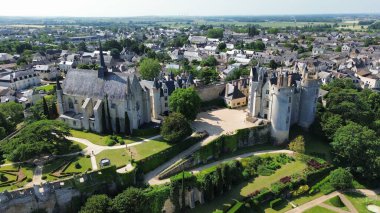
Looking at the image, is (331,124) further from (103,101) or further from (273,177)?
(103,101)

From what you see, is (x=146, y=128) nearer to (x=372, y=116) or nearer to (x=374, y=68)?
(x=372, y=116)

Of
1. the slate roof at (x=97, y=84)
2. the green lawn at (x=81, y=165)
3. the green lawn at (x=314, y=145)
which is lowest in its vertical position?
the green lawn at (x=314, y=145)

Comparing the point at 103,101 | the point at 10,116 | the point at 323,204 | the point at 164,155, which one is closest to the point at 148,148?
the point at 164,155

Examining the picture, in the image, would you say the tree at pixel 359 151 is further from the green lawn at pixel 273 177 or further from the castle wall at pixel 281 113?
the castle wall at pixel 281 113

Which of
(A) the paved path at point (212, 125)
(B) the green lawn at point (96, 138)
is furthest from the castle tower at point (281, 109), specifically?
(B) the green lawn at point (96, 138)

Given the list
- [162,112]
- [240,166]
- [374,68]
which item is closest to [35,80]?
[162,112]
